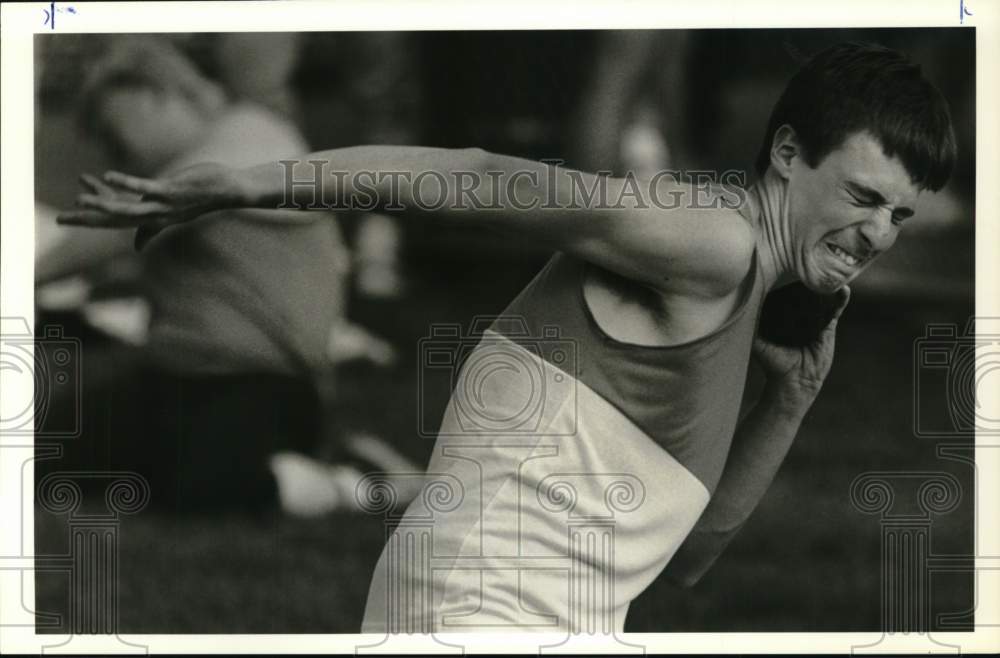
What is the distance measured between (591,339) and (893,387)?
39.1 inches

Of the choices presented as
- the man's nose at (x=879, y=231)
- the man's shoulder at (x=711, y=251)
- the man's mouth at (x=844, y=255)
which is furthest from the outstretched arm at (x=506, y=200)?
the man's nose at (x=879, y=231)

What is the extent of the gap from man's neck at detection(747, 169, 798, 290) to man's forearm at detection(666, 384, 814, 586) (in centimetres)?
39

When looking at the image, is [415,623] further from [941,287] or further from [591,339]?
[941,287]

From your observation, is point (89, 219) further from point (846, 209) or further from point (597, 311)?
point (846, 209)

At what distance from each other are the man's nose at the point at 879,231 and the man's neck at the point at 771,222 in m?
0.25

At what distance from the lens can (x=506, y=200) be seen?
4.49 metres

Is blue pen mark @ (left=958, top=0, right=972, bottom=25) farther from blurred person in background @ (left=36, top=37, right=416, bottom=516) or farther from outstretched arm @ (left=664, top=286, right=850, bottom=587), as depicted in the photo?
blurred person in background @ (left=36, top=37, right=416, bottom=516)

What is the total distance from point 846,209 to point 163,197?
2155 mm

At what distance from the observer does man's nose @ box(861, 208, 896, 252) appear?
455 centimetres

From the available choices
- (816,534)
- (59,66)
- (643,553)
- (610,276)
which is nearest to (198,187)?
(59,66)

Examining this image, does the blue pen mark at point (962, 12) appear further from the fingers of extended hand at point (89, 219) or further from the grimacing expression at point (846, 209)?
the fingers of extended hand at point (89, 219)

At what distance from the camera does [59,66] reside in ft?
15.0

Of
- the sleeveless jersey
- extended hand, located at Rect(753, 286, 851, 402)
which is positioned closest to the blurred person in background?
the sleeveless jersey

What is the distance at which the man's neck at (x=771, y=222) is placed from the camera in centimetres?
454
